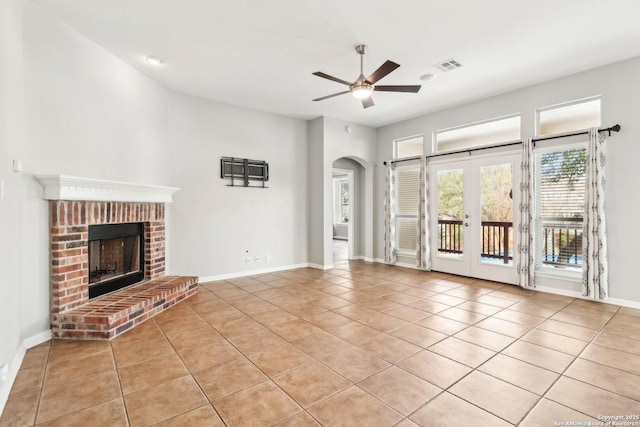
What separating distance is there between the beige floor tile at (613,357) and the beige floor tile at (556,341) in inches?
2.5

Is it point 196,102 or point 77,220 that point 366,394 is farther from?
point 196,102

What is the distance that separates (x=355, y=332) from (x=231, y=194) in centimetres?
345

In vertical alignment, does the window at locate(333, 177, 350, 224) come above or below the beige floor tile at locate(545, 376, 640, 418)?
above

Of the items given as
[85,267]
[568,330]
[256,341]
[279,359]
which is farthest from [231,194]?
[568,330]

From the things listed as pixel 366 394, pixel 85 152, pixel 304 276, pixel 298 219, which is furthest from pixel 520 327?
pixel 85 152

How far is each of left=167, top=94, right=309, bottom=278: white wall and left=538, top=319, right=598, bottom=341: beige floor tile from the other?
429cm

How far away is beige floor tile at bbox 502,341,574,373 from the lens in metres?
2.47

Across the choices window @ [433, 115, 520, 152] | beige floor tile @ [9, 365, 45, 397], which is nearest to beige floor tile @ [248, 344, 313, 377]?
beige floor tile @ [9, 365, 45, 397]

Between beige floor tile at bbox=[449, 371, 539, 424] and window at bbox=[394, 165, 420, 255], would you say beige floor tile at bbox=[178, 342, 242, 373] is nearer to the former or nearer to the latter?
beige floor tile at bbox=[449, 371, 539, 424]

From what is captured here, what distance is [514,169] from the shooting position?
16.3 feet

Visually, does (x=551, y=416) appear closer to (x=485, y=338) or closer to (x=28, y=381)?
(x=485, y=338)

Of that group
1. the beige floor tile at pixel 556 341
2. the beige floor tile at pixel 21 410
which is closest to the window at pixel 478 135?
the beige floor tile at pixel 556 341

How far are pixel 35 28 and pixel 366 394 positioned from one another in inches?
168

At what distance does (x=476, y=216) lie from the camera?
18.0ft
